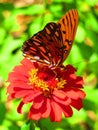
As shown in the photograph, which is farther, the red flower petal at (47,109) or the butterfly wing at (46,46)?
the butterfly wing at (46,46)

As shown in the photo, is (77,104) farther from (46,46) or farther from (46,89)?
(46,46)

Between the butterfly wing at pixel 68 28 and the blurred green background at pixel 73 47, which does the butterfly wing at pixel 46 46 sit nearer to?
the butterfly wing at pixel 68 28

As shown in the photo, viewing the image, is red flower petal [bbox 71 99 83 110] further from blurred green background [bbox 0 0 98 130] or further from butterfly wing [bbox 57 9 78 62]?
blurred green background [bbox 0 0 98 130]

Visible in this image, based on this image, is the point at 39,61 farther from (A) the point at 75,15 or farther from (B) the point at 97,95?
(B) the point at 97,95

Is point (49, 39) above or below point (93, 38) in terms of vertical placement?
below

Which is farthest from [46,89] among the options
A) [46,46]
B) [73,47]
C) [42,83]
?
[73,47]

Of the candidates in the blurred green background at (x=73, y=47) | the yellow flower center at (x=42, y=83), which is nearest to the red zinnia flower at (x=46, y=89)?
the yellow flower center at (x=42, y=83)

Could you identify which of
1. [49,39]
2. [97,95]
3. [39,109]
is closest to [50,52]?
[49,39]
